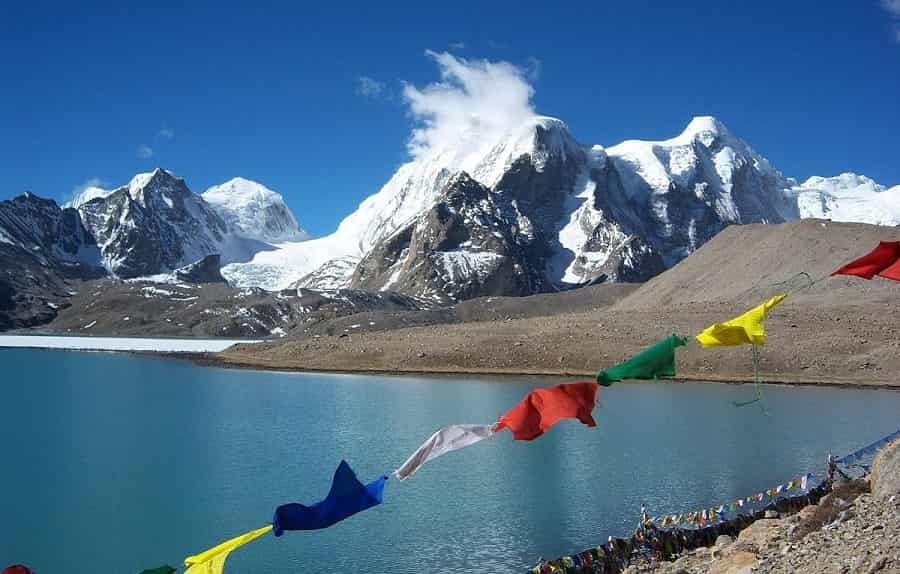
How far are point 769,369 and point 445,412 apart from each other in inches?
1206

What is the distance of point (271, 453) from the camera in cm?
3005

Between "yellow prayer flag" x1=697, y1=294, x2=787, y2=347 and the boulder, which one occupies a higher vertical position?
"yellow prayer flag" x1=697, y1=294, x2=787, y2=347

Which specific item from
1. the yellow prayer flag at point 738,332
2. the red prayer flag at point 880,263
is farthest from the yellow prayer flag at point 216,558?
the red prayer flag at point 880,263

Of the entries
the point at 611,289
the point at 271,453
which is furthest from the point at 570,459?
the point at 611,289

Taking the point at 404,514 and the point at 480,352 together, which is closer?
the point at 404,514

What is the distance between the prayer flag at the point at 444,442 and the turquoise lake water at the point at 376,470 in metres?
6.04

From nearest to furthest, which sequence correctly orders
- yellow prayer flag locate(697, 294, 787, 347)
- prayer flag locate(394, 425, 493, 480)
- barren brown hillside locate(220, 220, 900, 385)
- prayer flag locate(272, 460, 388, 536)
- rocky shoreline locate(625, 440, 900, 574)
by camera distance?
prayer flag locate(272, 460, 388, 536) → rocky shoreline locate(625, 440, 900, 574) → prayer flag locate(394, 425, 493, 480) → yellow prayer flag locate(697, 294, 787, 347) → barren brown hillside locate(220, 220, 900, 385)

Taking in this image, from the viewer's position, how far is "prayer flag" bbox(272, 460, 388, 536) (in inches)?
386

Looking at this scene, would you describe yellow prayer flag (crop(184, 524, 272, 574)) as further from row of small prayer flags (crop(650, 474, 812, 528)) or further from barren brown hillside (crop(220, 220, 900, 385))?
barren brown hillside (crop(220, 220, 900, 385))

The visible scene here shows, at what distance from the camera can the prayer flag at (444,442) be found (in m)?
11.2

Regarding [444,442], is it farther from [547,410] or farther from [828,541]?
[828,541]

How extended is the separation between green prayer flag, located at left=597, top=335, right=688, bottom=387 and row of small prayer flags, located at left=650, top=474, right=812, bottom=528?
6.42 m

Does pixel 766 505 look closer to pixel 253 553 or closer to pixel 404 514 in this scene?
pixel 404 514

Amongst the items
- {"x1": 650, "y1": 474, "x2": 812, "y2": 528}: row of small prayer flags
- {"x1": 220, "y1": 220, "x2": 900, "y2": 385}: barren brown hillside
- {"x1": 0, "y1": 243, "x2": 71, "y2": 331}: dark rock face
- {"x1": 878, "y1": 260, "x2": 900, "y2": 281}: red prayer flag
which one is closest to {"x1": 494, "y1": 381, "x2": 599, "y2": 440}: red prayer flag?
{"x1": 878, "y1": 260, "x2": 900, "y2": 281}: red prayer flag
